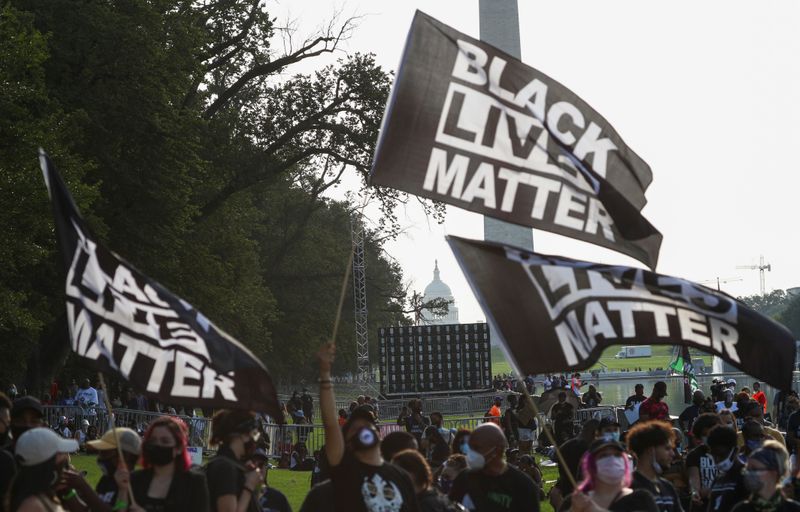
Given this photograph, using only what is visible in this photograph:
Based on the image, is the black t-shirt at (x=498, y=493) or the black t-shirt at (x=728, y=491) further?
the black t-shirt at (x=728, y=491)

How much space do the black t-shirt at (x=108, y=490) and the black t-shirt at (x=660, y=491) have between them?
275 cm

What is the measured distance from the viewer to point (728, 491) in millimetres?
8383

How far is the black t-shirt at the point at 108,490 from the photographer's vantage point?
7.40 metres

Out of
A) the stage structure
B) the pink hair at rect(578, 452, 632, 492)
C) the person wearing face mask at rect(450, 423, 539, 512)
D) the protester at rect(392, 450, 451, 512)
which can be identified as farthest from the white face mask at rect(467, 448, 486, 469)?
the stage structure

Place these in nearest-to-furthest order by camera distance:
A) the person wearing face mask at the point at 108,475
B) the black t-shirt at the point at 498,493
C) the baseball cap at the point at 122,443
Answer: the person wearing face mask at the point at 108,475 < the baseball cap at the point at 122,443 < the black t-shirt at the point at 498,493

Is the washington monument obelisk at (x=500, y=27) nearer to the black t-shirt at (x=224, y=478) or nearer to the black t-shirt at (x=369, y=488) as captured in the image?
the black t-shirt at (x=224, y=478)

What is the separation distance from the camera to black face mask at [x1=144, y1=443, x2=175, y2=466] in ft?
23.3

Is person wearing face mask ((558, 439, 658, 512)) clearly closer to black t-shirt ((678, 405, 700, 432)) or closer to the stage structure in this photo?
black t-shirt ((678, 405, 700, 432))

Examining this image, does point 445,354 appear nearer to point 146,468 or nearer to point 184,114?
point 184,114

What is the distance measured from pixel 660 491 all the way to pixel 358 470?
6.32ft

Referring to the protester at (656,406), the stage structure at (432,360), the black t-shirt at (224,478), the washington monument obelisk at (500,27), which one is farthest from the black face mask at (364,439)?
the washington monument obelisk at (500,27)

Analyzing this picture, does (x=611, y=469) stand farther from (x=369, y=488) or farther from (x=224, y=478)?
(x=224, y=478)

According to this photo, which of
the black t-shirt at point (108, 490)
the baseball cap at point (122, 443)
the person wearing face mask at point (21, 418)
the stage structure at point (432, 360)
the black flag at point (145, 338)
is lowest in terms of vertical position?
the black t-shirt at point (108, 490)

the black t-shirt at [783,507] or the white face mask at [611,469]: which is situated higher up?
the white face mask at [611,469]
